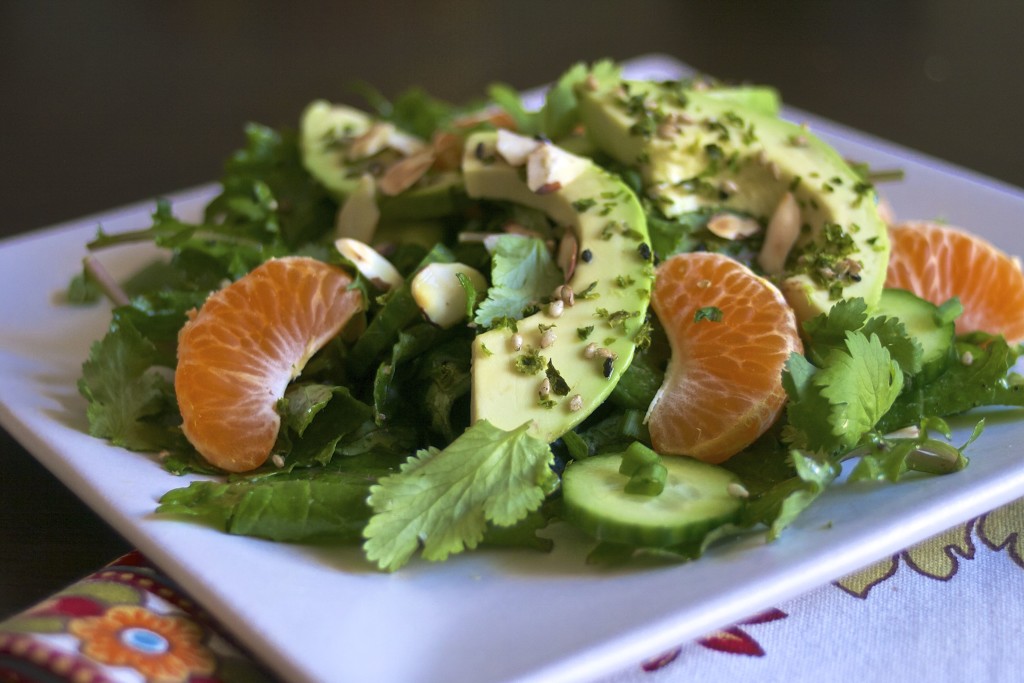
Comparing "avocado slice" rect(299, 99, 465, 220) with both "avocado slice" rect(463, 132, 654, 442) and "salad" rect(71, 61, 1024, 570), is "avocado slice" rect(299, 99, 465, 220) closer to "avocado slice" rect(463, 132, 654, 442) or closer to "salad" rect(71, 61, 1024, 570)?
"salad" rect(71, 61, 1024, 570)

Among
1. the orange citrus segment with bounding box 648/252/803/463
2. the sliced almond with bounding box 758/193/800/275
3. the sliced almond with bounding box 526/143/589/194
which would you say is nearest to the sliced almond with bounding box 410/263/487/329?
the sliced almond with bounding box 526/143/589/194

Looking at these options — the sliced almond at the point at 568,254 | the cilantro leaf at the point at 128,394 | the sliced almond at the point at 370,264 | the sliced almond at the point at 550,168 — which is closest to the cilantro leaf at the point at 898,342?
the sliced almond at the point at 568,254

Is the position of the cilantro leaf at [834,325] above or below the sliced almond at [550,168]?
below

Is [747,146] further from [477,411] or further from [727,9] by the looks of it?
[727,9]

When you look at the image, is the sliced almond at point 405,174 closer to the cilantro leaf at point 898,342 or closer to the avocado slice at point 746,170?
the avocado slice at point 746,170

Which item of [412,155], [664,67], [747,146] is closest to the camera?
[747,146]

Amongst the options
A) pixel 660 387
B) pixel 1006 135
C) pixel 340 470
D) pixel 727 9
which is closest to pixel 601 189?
pixel 660 387
